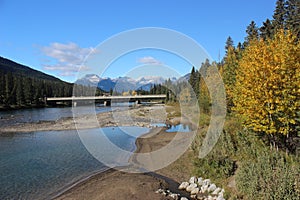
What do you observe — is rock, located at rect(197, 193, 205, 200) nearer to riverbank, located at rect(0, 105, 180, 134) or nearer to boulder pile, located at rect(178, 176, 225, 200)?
boulder pile, located at rect(178, 176, 225, 200)

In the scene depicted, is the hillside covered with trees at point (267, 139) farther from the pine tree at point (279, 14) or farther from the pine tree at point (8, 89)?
the pine tree at point (8, 89)

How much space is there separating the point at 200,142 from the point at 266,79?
801 cm

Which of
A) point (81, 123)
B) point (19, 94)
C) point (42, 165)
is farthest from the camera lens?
point (19, 94)

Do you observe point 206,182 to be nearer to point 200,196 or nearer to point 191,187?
point 191,187

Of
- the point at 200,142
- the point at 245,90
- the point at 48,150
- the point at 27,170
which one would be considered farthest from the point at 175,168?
the point at 48,150

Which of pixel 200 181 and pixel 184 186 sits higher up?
pixel 200 181

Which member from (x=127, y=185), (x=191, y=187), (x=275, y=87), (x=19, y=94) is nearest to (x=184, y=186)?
(x=191, y=187)

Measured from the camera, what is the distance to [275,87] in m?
11.7

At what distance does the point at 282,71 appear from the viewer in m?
11.7

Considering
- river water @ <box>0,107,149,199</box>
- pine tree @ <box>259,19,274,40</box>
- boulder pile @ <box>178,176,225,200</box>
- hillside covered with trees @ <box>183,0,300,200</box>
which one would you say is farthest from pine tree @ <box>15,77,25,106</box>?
boulder pile @ <box>178,176,225,200</box>

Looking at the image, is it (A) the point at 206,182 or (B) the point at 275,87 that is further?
(A) the point at 206,182

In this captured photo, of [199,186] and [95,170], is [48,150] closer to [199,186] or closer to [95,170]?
[95,170]

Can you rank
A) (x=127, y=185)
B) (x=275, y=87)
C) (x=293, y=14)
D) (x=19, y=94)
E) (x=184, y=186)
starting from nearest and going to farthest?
(x=275, y=87), (x=127, y=185), (x=184, y=186), (x=293, y=14), (x=19, y=94)

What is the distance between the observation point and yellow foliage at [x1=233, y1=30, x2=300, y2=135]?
11789 mm
